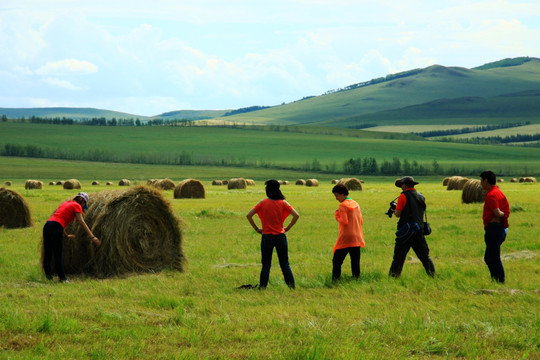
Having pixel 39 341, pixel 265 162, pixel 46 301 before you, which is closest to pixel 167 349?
pixel 39 341

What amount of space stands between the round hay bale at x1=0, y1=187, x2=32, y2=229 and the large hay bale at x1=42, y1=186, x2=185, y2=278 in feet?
34.4

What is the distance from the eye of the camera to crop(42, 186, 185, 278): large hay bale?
1418cm

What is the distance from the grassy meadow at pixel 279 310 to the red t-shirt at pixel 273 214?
→ 1062 millimetres

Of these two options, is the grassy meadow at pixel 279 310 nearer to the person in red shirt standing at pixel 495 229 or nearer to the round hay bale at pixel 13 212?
the person in red shirt standing at pixel 495 229

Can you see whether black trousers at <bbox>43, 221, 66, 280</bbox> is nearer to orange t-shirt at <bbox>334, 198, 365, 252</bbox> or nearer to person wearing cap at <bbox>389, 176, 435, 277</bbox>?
orange t-shirt at <bbox>334, 198, 365, 252</bbox>

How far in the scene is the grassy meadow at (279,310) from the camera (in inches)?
317

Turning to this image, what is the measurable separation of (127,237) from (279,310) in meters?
5.39

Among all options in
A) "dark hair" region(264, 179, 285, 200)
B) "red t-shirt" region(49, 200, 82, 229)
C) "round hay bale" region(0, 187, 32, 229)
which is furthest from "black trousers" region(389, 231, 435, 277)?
"round hay bale" region(0, 187, 32, 229)

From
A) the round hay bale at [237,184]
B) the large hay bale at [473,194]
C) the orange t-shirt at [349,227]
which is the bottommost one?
the round hay bale at [237,184]

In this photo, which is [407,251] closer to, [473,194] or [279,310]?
[279,310]

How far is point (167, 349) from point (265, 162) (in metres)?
165

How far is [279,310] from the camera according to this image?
398 inches

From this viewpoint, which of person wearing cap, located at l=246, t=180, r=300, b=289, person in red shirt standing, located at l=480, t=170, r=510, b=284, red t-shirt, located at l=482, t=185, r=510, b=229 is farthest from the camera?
red t-shirt, located at l=482, t=185, r=510, b=229

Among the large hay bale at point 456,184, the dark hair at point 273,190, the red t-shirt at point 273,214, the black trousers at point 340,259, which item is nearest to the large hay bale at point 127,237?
the red t-shirt at point 273,214
